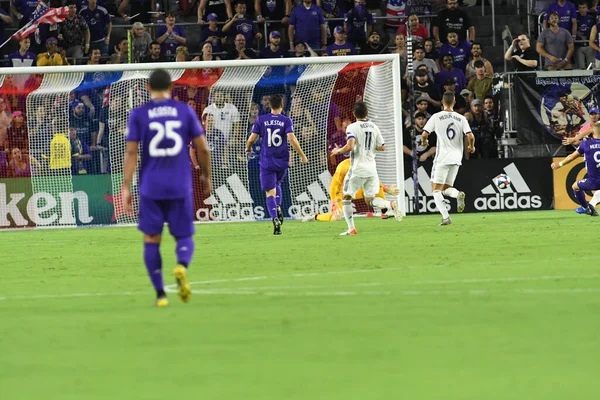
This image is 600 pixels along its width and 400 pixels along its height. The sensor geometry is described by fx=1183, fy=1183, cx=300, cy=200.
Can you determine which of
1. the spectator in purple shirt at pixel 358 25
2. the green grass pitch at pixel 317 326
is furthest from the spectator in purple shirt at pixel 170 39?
the green grass pitch at pixel 317 326

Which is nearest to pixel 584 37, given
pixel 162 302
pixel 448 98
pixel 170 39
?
pixel 448 98

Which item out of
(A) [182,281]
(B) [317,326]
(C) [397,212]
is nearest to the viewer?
(B) [317,326]

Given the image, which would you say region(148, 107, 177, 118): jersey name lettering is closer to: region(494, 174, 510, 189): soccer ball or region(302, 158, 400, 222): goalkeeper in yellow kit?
region(302, 158, 400, 222): goalkeeper in yellow kit

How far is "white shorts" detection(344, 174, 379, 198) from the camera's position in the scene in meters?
19.7

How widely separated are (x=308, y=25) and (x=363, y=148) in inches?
369

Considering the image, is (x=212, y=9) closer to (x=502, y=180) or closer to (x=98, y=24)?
(x=98, y=24)

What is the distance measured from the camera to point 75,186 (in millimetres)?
24703

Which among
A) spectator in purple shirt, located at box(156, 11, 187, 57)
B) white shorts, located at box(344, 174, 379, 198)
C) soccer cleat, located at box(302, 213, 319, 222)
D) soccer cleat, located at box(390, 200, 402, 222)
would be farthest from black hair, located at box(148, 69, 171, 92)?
spectator in purple shirt, located at box(156, 11, 187, 57)

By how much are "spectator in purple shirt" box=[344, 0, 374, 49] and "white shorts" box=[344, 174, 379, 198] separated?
938cm

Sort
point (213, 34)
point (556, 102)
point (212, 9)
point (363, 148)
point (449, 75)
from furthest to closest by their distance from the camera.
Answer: point (212, 9), point (213, 34), point (449, 75), point (556, 102), point (363, 148)

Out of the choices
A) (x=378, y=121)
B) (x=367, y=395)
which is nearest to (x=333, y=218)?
(x=378, y=121)

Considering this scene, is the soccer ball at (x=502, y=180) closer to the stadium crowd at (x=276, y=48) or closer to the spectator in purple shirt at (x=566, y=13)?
the stadium crowd at (x=276, y=48)

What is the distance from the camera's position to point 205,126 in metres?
25.0

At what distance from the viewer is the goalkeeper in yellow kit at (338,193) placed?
76.7 feet
